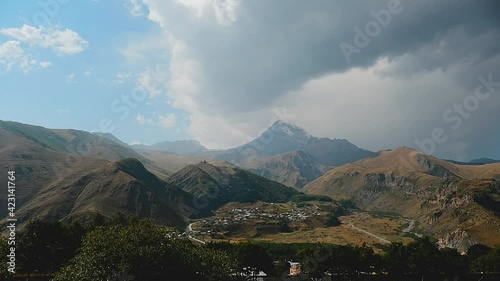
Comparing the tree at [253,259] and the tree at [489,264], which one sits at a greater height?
the tree at [489,264]

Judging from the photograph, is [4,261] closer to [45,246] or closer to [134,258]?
[134,258]

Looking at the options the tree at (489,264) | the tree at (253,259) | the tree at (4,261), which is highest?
the tree at (4,261)

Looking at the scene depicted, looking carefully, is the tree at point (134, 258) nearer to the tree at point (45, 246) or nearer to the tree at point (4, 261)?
the tree at point (4, 261)

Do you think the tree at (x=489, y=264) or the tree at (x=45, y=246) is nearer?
the tree at (x=45, y=246)

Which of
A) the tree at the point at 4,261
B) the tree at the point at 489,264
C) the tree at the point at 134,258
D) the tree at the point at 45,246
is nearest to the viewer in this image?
the tree at the point at 134,258

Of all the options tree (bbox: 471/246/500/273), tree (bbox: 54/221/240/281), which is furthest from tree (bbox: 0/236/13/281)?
tree (bbox: 471/246/500/273)

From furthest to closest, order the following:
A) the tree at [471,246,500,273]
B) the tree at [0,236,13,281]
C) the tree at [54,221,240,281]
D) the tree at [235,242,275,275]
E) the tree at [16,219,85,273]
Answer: the tree at [471,246,500,273], the tree at [235,242,275,275], the tree at [16,219,85,273], the tree at [0,236,13,281], the tree at [54,221,240,281]

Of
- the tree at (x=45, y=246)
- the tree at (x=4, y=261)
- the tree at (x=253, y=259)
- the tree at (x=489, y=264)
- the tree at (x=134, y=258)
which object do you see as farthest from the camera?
the tree at (x=489, y=264)

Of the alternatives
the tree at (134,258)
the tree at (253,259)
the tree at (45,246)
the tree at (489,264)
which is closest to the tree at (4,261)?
the tree at (134,258)

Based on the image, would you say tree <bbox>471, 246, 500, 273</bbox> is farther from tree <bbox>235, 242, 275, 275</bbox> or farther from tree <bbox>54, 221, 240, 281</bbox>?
tree <bbox>54, 221, 240, 281</bbox>

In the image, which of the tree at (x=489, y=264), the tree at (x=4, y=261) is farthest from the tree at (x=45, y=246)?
the tree at (x=489, y=264)

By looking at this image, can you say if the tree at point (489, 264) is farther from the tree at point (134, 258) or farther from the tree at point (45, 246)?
the tree at point (45, 246)

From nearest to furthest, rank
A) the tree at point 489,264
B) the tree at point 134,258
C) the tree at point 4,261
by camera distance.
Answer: the tree at point 134,258 → the tree at point 4,261 → the tree at point 489,264

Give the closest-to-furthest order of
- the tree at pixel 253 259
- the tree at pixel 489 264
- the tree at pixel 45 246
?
the tree at pixel 45 246 < the tree at pixel 253 259 < the tree at pixel 489 264
